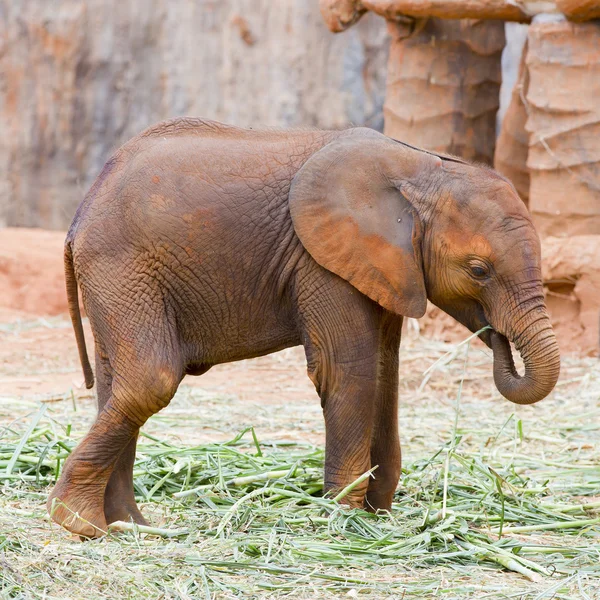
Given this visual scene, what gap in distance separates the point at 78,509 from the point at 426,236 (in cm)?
178

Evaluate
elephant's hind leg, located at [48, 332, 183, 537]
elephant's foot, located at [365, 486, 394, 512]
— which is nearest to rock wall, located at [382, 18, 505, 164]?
elephant's foot, located at [365, 486, 394, 512]

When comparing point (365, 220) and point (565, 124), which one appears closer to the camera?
point (365, 220)

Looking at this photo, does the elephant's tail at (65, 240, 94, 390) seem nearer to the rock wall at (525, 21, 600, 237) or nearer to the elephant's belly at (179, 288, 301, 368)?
the elephant's belly at (179, 288, 301, 368)

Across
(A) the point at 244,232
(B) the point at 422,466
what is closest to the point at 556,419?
(B) the point at 422,466

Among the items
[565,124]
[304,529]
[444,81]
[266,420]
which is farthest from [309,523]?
[444,81]

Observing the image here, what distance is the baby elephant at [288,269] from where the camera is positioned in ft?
14.9

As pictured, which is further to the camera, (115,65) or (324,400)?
(115,65)

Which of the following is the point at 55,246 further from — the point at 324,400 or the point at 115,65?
the point at 324,400

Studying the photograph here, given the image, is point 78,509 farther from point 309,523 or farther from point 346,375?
point 346,375

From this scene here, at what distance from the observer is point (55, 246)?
520 inches

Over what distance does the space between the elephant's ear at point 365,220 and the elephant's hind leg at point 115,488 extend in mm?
1006

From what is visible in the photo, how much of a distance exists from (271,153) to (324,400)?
1054 mm

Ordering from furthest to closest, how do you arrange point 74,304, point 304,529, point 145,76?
point 145,76, point 74,304, point 304,529

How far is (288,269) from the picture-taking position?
4660 millimetres
